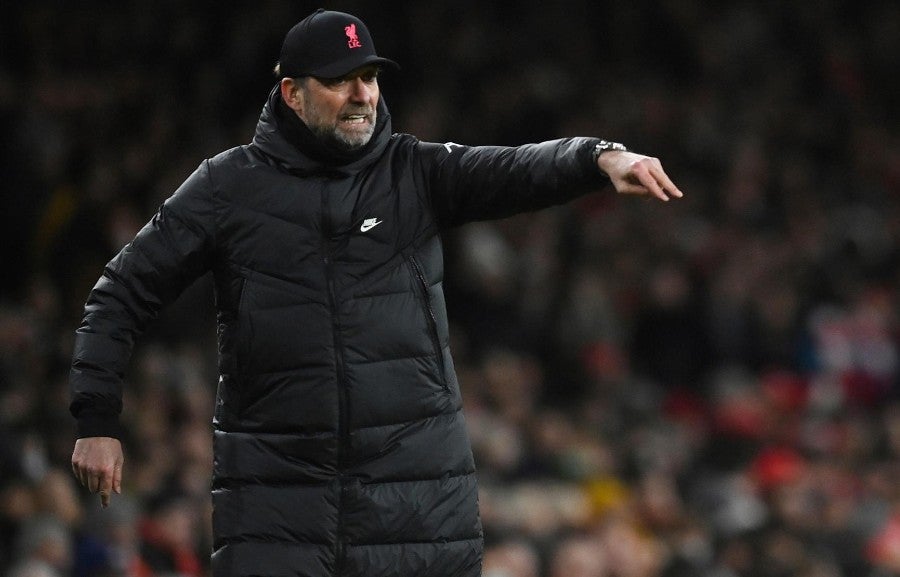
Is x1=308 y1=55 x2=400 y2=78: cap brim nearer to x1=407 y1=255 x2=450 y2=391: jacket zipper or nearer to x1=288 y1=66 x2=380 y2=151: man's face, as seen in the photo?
x1=288 y1=66 x2=380 y2=151: man's face

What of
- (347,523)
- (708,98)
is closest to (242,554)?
(347,523)

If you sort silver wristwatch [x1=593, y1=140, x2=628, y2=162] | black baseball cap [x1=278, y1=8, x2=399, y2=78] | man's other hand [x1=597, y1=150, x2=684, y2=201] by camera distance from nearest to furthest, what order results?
man's other hand [x1=597, y1=150, x2=684, y2=201], silver wristwatch [x1=593, y1=140, x2=628, y2=162], black baseball cap [x1=278, y1=8, x2=399, y2=78]

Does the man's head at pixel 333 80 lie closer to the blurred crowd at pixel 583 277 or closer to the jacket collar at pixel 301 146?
the jacket collar at pixel 301 146

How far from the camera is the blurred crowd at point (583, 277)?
820cm

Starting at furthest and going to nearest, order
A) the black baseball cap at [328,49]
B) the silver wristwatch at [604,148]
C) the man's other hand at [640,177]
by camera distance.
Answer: the black baseball cap at [328,49], the silver wristwatch at [604,148], the man's other hand at [640,177]

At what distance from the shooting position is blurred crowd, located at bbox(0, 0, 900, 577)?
8203 millimetres

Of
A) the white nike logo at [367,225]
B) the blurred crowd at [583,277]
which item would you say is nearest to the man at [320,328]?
the white nike logo at [367,225]

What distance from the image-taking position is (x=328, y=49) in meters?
3.85

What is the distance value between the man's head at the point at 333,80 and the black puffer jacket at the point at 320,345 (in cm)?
7

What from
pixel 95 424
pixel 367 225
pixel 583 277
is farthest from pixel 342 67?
pixel 583 277

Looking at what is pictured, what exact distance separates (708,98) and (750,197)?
1302 millimetres

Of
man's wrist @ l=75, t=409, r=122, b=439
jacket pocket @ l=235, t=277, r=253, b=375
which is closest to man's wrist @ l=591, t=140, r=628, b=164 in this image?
jacket pocket @ l=235, t=277, r=253, b=375

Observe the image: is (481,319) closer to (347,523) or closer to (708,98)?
(708,98)

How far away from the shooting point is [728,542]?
9.20 metres
